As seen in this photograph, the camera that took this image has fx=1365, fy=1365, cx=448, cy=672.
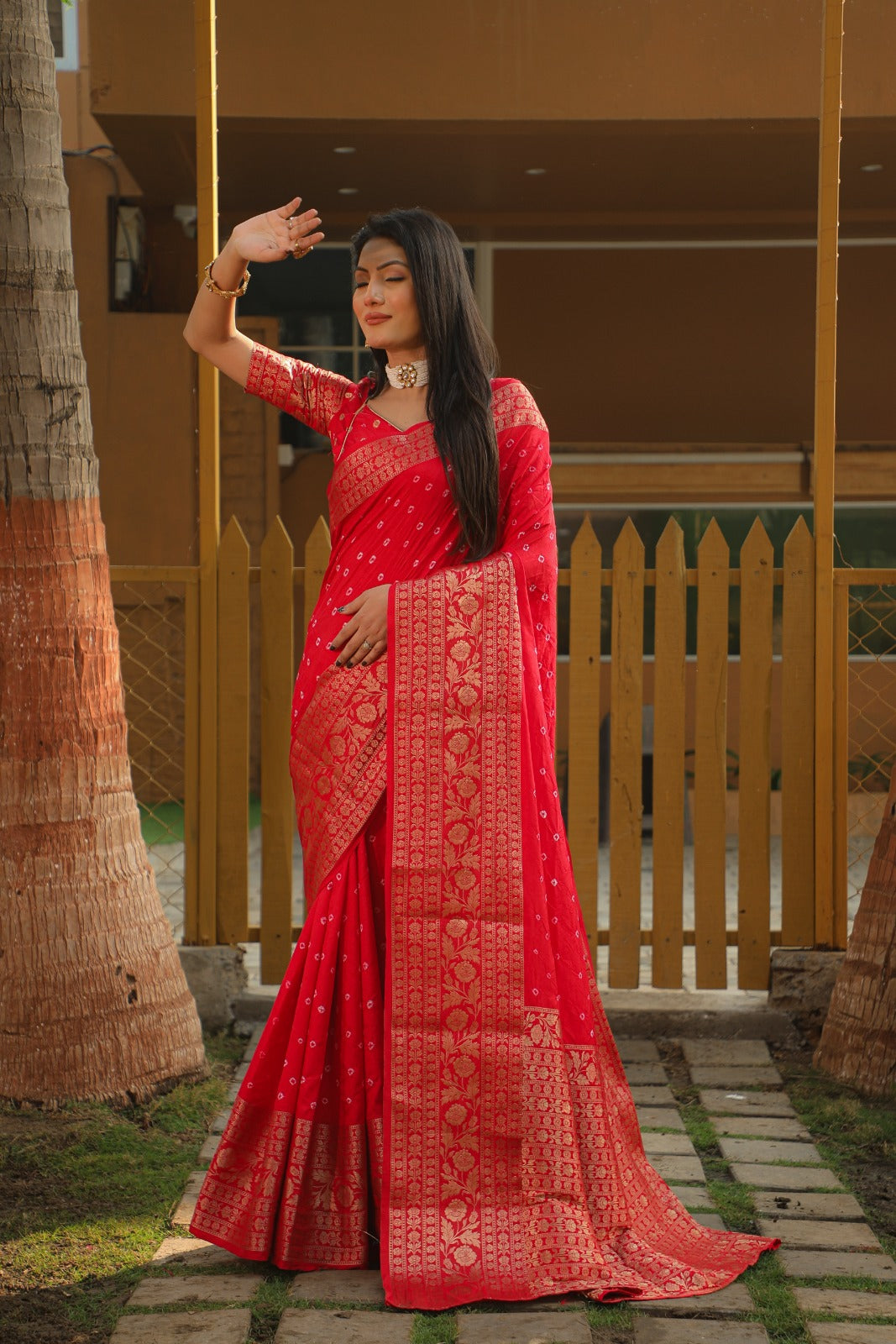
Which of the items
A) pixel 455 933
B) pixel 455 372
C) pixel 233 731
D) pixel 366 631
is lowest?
pixel 455 933

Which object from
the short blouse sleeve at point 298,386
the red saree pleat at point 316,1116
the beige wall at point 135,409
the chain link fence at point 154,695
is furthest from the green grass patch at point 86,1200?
the beige wall at point 135,409

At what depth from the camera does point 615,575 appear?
166 inches

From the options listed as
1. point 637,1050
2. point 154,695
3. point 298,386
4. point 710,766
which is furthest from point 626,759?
point 154,695

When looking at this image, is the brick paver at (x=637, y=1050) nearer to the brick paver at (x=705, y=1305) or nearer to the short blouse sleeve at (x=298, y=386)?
the brick paver at (x=705, y=1305)

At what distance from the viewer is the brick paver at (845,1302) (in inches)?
92.9

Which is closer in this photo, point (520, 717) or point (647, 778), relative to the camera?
point (520, 717)

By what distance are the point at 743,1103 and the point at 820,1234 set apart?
2.90 ft

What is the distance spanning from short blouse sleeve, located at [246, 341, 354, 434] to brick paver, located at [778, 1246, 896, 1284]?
73.2 inches

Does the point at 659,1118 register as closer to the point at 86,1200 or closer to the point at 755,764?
the point at 755,764

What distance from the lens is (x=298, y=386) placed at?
112 inches

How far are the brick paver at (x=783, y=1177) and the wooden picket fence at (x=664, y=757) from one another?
43.0 inches

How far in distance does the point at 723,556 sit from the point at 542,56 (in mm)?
4817

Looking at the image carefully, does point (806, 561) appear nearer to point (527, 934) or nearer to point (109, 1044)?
point (527, 934)

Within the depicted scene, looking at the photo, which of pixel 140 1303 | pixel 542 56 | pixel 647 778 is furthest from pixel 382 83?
pixel 140 1303
